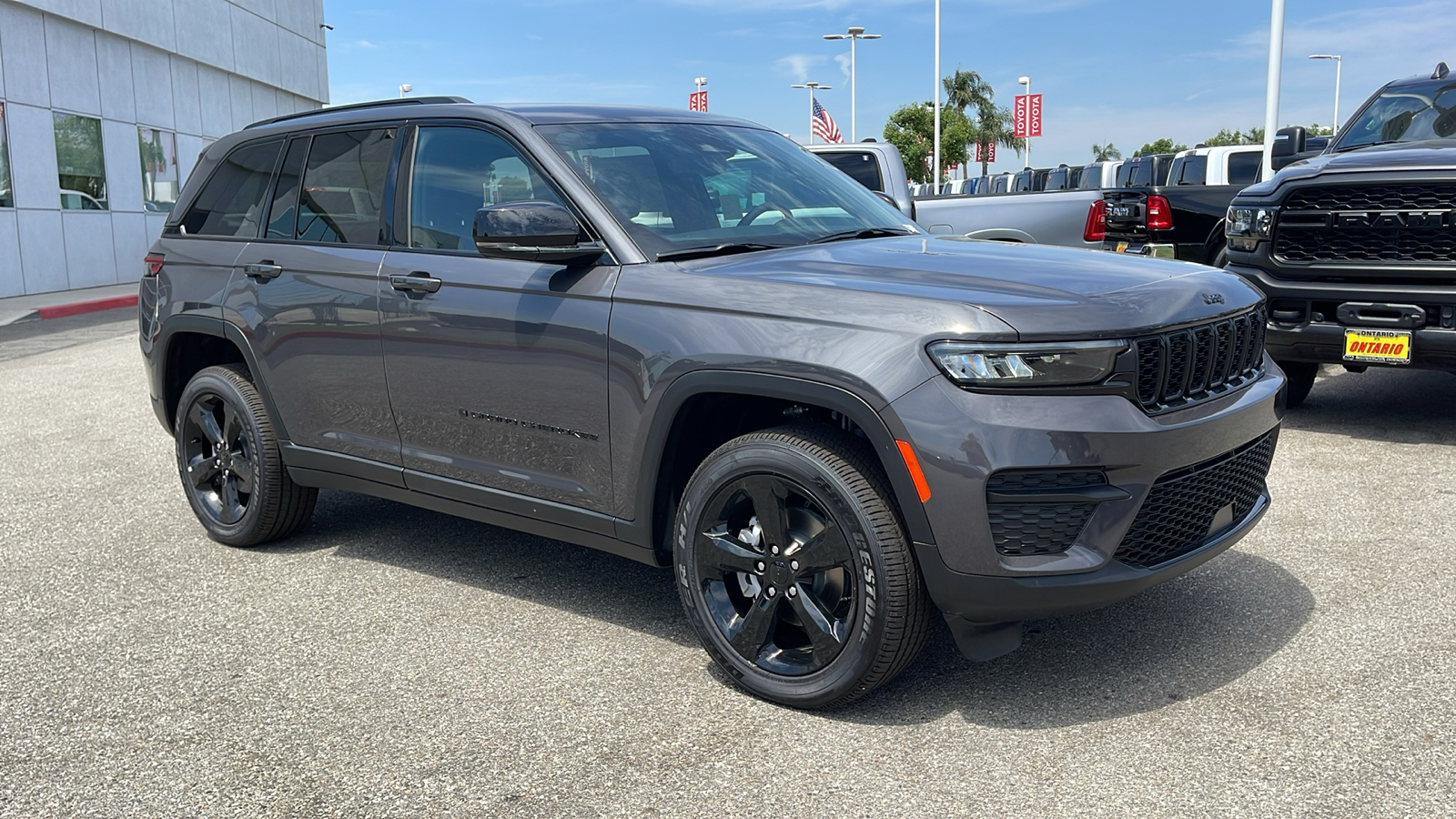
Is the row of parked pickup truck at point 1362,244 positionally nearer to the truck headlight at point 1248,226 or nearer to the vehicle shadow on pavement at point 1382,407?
the truck headlight at point 1248,226

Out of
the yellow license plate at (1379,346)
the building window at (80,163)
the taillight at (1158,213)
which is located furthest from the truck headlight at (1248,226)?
the building window at (80,163)

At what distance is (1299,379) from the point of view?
8008 mm

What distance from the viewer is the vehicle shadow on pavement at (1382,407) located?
7398mm

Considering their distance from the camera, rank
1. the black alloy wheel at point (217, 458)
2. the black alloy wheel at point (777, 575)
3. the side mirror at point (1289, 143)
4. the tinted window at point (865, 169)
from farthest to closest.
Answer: the tinted window at point (865, 169) < the side mirror at point (1289, 143) < the black alloy wheel at point (217, 458) < the black alloy wheel at point (777, 575)

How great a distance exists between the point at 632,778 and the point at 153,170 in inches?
1009

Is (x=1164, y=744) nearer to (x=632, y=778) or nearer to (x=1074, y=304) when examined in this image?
(x=1074, y=304)

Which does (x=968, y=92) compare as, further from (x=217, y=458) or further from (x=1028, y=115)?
(x=217, y=458)

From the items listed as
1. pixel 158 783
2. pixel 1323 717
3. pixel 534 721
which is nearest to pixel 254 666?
pixel 158 783

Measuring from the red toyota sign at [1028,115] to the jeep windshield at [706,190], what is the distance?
44.3 m

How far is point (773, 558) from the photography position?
3.65m

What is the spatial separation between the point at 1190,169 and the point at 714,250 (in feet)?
59.3

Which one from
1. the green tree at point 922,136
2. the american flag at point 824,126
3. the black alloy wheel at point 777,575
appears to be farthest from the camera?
the green tree at point 922,136

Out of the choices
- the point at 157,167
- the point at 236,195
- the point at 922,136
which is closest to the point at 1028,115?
the point at 922,136

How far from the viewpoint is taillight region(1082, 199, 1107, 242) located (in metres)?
10.4
